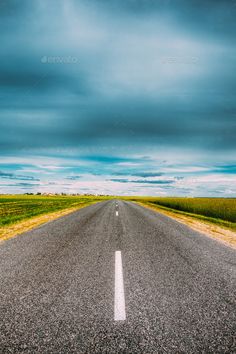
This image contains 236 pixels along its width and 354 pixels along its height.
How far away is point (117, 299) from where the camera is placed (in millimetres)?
4055

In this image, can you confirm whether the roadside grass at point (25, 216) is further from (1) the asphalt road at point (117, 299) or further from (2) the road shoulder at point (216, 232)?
(2) the road shoulder at point (216, 232)

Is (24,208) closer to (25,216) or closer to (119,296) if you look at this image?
(25,216)

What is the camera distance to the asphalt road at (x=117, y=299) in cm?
293

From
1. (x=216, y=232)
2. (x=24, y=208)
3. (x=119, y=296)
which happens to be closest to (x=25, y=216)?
(x=24, y=208)

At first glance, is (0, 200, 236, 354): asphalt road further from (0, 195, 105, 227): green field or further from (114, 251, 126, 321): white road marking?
(0, 195, 105, 227): green field

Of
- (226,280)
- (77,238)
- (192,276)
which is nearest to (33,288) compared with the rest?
(192,276)

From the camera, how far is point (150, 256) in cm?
677

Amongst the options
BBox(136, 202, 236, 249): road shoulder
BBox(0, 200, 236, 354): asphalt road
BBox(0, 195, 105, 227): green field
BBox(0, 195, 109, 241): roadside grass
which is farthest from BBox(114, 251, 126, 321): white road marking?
BBox(0, 195, 105, 227): green field

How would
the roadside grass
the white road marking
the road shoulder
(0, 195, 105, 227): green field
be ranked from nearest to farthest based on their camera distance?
the white road marking
the road shoulder
the roadside grass
(0, 195, 105, 227): green field

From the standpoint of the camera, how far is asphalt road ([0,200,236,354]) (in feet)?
9.62

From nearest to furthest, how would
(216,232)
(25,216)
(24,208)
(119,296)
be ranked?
1. (119,296)
2. (216,232)
3. (25,216)
4. (24,208)

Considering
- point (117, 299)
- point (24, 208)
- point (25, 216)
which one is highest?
point (24, 208)

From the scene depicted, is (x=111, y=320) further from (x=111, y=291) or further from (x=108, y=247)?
(x=108, y=247)

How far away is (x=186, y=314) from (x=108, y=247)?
14.8ft
